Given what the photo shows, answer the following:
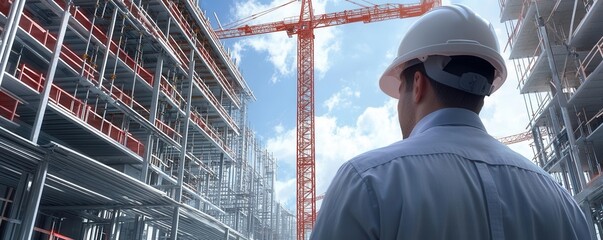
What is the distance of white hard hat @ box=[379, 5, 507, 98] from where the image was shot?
1.39 m

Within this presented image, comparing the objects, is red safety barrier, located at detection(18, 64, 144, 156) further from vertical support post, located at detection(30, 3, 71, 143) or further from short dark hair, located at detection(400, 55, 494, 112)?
short dark hair, located at detection(400, 55, 494, 112)

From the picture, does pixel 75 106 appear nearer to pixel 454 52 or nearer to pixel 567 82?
pixel 454 52

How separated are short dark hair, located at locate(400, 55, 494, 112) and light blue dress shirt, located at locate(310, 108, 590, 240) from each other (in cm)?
12

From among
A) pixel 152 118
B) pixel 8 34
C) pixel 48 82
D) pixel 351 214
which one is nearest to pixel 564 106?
pixel 152 118

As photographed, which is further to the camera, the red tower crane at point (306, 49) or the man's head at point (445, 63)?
the red tower crane at point (306, 49)

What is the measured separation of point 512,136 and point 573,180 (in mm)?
34101

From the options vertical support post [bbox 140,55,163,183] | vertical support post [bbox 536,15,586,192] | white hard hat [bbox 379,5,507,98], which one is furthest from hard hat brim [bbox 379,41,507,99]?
vertical support post [bbox 536,15,586,192]

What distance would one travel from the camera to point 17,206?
8.12m

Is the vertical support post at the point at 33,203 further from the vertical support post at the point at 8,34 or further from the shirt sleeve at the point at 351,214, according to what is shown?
the shirt sleeve at the point at 351,214

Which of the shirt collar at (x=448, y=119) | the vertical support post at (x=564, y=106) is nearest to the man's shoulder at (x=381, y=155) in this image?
the shirt collar at (x=448, y=119)

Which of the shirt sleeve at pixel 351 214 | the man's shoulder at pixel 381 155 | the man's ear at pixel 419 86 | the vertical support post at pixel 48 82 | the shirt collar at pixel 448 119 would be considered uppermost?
the vertical support post at pixel 48 82

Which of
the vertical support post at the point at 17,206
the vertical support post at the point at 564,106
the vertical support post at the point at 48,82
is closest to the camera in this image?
the vertical support post at the point at 17,206

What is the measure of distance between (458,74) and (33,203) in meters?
8.46

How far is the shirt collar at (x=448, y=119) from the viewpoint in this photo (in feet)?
4.26
